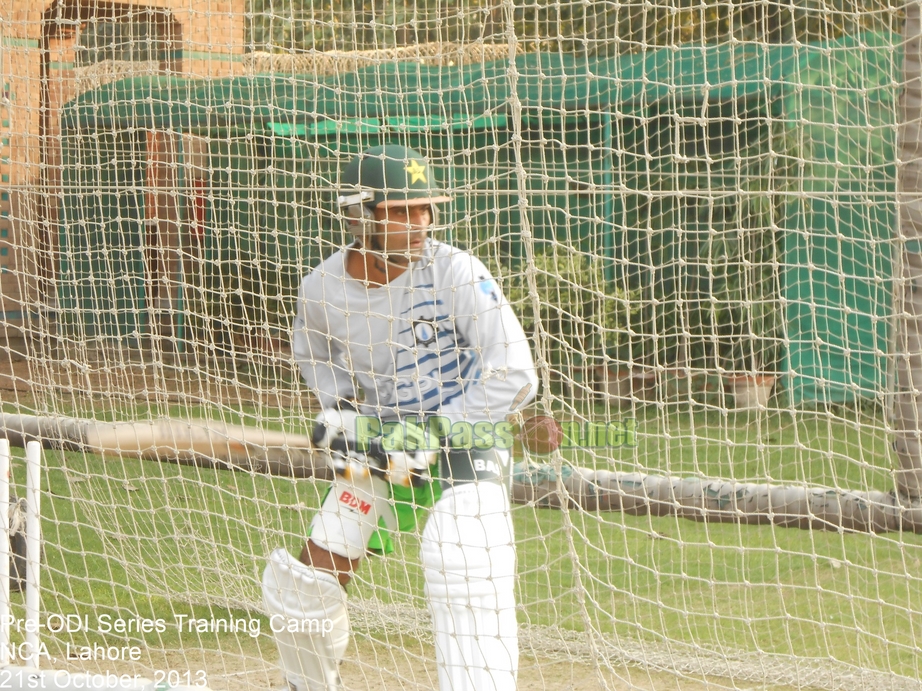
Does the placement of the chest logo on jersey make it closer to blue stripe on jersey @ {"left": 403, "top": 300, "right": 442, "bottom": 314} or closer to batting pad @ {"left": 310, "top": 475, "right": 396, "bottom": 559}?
blue stripe on jersey @ {"left": 403, "top": 300, "right": 442, "bottom": 314}

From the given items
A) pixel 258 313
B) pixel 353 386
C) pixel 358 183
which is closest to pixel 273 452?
pixel 353 386

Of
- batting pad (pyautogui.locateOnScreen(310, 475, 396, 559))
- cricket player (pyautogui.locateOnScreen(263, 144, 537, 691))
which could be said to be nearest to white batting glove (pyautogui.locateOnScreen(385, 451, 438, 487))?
cricket player (pyautogui.locateOnScreen(263, 144, 537, 691))

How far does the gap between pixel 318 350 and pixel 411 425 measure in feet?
1.64

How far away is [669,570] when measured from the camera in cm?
496

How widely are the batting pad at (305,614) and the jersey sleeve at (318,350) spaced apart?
53 cm

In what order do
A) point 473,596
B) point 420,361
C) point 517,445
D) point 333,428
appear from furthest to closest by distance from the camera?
point 517,445, point 420,361, point 333,428, point 473,596

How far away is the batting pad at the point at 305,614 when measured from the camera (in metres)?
3.14

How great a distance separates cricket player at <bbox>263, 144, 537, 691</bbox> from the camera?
2.87 m

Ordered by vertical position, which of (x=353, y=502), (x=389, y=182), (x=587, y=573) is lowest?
(x=587, y=573)

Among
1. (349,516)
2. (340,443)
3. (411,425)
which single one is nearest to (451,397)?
(411,425)

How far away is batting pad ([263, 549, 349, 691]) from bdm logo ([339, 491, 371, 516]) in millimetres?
212

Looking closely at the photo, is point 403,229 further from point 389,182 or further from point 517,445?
point 517,445

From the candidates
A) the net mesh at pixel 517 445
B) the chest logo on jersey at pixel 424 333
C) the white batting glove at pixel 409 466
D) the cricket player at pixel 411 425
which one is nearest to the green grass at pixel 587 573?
the net mesh at pixel 517 445

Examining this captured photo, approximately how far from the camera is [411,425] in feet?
10.0
